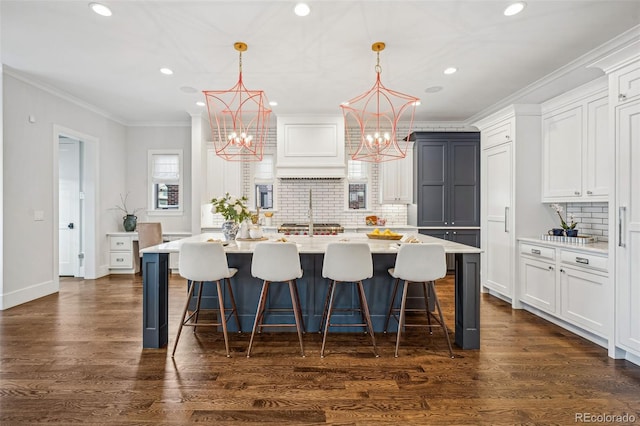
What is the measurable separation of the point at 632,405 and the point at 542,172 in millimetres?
2722

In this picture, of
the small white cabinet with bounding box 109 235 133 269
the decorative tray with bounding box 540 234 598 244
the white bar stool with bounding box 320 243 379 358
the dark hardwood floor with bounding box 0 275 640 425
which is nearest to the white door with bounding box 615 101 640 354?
the dark hardwood floor with bounding box 0 275 640 425

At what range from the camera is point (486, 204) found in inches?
179

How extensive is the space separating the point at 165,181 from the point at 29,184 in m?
2.27

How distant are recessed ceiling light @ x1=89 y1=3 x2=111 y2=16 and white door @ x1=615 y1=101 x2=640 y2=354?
4277mm

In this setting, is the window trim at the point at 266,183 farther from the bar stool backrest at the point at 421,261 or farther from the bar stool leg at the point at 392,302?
the bar stool backrest at the point at 421,261

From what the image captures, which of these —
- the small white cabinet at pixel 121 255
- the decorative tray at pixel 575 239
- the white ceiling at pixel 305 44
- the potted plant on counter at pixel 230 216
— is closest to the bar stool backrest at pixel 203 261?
the potted plant on counter at pixel 230 216

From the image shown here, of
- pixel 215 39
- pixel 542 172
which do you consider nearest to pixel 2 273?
pixel 215 39

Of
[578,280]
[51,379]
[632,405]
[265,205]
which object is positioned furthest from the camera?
[265,205]

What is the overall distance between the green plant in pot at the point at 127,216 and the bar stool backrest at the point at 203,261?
4.04 meters

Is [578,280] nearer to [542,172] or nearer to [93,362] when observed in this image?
[542,172]

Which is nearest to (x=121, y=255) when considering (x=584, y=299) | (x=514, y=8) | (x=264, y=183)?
(x=264, y=183)

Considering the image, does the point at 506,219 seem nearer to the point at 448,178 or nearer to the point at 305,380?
the point at 448,178

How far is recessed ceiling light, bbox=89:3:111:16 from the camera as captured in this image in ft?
8.47

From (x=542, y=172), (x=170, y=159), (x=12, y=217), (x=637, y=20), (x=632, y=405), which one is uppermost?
(x=637, y=20)
